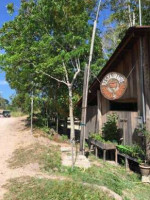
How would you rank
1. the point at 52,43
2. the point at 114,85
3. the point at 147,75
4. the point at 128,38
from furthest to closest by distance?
the point at 52,43
the point at 114,85
the point at 128,38
the point at 147,75

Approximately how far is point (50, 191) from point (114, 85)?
4.85m

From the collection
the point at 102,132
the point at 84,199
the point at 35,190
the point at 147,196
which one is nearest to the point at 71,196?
the point at 84,199

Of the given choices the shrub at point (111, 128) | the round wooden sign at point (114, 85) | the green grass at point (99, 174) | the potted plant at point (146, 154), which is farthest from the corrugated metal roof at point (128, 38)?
the green grass at point (99, 174)

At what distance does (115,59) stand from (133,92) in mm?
1846

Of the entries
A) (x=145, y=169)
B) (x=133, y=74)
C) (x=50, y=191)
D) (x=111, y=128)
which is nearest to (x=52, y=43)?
(x=133, y=74)

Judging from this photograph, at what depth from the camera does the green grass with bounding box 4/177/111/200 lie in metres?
4.95

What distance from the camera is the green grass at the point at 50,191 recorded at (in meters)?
4.95

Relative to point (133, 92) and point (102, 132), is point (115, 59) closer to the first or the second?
point (133, 92)

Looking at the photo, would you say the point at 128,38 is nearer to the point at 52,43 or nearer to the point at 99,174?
the point at 99,174

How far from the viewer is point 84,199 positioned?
488cm

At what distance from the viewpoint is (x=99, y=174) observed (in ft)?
23.7

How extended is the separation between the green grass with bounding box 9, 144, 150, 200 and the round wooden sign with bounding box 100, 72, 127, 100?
2.95 m

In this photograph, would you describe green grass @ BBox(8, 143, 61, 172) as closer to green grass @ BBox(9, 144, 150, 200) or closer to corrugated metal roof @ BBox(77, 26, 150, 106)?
green grass @ BBox(9, 144, 150, 200)

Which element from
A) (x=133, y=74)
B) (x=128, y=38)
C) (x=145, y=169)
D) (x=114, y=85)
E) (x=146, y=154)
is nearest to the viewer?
(x=145, y=169)
